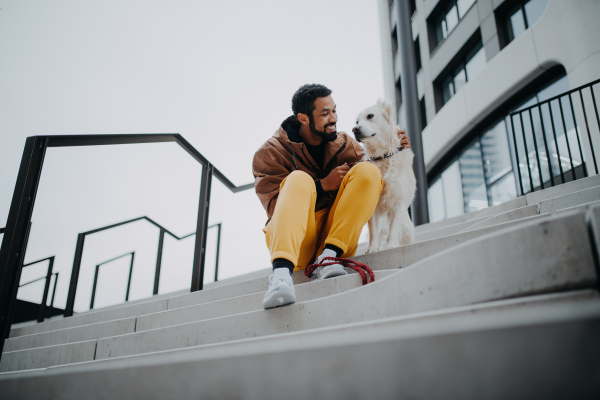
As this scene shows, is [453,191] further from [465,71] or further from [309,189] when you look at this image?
[309,189]

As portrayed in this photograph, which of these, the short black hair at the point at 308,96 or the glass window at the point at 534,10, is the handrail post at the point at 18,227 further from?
the glass window at the point at 534,10

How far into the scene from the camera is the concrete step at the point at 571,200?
176 cm

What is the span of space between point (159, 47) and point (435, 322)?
7214mm

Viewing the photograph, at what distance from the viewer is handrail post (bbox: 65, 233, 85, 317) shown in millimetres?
3100

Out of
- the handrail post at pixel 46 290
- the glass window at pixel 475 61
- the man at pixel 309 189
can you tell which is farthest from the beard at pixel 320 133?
the glass window at pixel 475 61

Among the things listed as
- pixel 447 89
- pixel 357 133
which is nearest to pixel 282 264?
pixel 357 133

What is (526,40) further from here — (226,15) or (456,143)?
(226,15)

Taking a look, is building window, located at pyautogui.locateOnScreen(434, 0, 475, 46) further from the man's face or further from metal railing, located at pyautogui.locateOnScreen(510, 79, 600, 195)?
the man's face

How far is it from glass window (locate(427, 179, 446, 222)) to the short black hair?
809 centimetres

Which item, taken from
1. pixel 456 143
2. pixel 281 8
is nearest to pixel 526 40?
pixel 456 143

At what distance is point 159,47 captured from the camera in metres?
6.42

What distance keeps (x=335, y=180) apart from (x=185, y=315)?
3.53ft

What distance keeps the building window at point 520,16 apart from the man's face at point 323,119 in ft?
22.9

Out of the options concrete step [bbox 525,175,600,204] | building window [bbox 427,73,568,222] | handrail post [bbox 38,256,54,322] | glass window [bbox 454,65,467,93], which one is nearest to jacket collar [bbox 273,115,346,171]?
concrete step [bbox 525,175,600,204]
